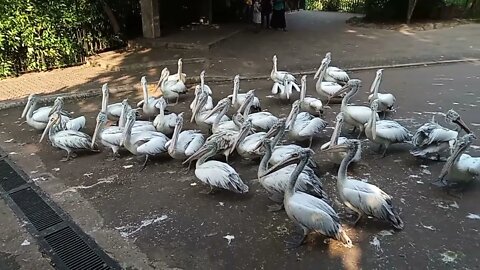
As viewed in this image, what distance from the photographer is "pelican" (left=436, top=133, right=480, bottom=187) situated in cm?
511

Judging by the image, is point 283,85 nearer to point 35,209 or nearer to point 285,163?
point 285,163

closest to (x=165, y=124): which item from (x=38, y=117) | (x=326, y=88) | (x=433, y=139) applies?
(x=38, y=117)

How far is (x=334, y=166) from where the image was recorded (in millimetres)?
5957

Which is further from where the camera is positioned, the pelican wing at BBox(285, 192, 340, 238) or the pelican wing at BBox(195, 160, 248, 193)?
the pelican wing at BBox(195, 160, 248, 193)

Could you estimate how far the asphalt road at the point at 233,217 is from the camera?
13.8 feet

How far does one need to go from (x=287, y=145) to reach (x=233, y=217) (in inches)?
60.2

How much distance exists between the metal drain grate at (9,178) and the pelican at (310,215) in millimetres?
3608

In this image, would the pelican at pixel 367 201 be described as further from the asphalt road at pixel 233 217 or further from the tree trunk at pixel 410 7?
the tree trunk at pixel 410 7

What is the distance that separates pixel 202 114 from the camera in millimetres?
7148

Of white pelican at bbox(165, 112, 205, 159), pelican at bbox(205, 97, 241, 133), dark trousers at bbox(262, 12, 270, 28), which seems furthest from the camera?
dark trousers at bbox(262, 12, 270, 28)

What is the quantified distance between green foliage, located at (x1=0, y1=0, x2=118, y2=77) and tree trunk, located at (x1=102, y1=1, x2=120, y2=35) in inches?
12.6

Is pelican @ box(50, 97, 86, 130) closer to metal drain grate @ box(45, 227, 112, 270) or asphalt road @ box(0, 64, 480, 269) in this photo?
asphalt road @ box(0, 64, 480, 269)

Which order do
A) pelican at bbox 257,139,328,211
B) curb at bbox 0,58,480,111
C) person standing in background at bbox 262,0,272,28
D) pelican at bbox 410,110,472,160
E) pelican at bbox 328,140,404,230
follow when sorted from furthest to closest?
person standing in background at bbox 262,0,272,28 < curb at bbox 0,58,480,111 < pelican at bbox 410,110,472,160 < pelican at bbox 257,139,328,211 < pelican at bbox 328,140,404,230

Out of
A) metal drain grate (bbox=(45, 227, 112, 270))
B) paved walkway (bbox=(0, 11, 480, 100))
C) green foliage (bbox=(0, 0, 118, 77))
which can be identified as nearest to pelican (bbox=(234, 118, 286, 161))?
metal drain grate (bbox=(45, 227, 112, 270))
